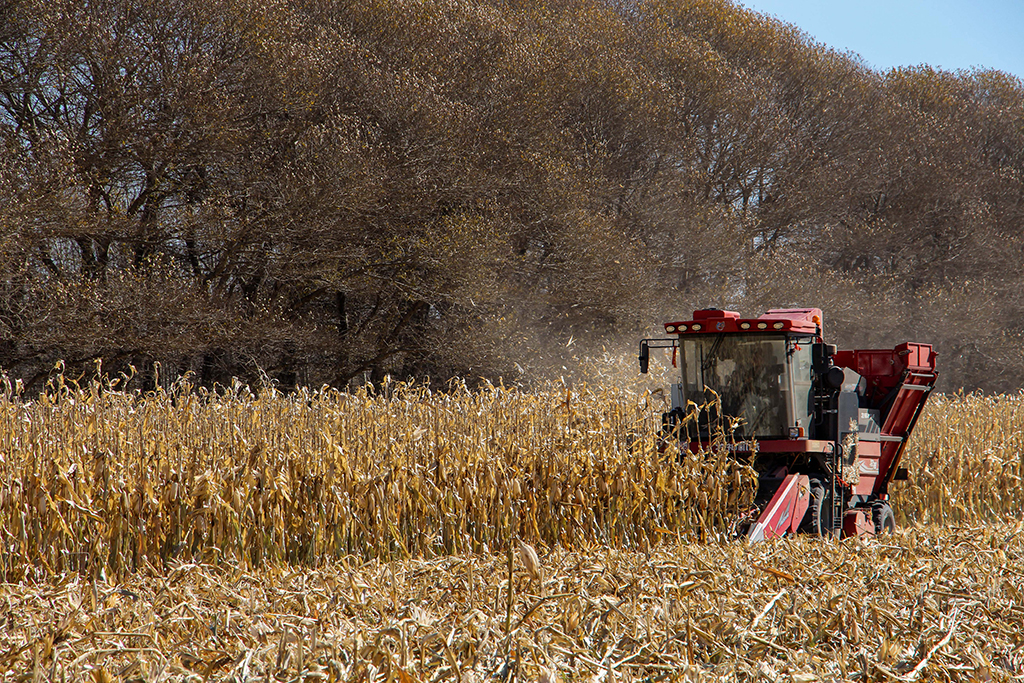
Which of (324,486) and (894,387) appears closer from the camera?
(324,486)

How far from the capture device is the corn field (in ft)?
16.2

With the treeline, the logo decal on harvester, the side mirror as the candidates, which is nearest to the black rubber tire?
the logo decal on harvester

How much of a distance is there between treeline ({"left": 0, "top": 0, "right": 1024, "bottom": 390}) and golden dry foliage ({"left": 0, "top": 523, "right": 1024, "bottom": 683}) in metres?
11.5

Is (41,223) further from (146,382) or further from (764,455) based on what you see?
(764,455)

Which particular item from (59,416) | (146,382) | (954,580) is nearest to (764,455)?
(954,580)

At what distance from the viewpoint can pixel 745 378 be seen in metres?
6.19

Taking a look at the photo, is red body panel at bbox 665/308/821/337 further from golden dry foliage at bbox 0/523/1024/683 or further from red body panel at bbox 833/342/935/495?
golden dry foliage at bbox 0/523/1024/683

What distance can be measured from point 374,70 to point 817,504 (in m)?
13.3

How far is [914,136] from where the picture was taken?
85.4ft

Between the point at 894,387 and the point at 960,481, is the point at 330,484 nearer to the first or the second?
the point at 894,387

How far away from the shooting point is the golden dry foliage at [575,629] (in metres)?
1.55

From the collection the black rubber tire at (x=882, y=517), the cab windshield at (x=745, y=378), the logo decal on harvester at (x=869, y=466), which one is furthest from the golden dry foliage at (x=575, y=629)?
the logo decal on harvester at (x=869, y=466)

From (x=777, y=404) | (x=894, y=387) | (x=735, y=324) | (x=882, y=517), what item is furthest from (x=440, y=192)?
(x=882, y=517)

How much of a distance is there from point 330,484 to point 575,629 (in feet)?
12.5
